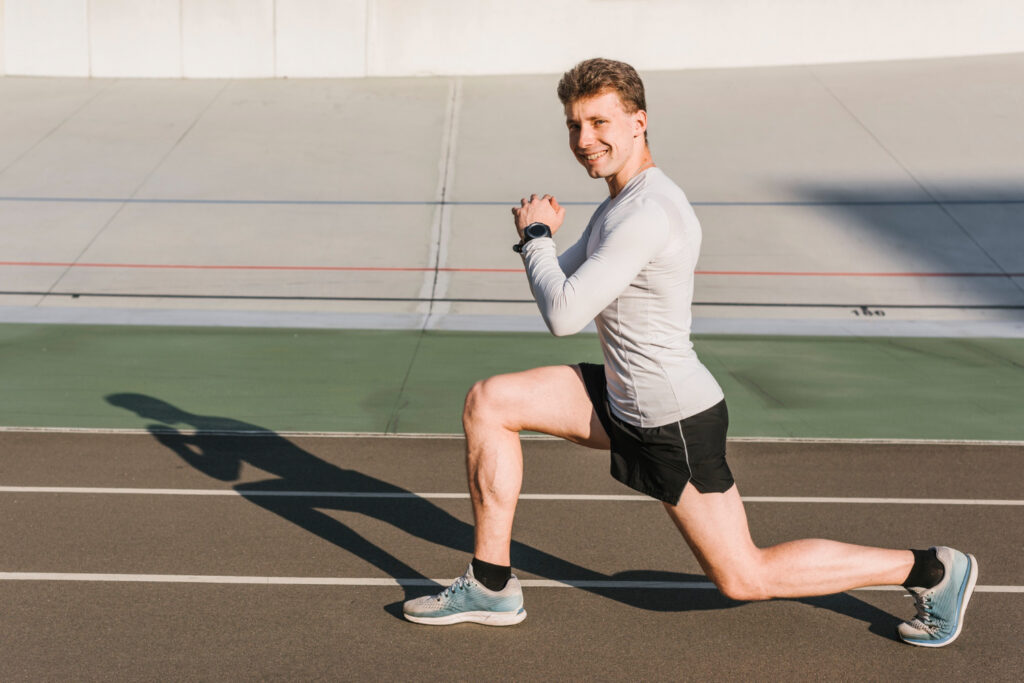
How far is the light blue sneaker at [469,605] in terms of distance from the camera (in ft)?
13.9

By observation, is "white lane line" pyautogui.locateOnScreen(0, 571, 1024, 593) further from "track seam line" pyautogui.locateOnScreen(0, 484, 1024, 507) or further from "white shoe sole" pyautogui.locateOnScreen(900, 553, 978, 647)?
"track seam line" pyautogui.locateOnScreen(0, 484, 1024, 507)

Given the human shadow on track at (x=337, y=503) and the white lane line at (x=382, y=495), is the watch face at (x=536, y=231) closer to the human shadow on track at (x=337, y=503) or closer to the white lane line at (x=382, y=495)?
the human shadow on track at (x=337, y=503)

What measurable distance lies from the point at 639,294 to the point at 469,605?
144 cm

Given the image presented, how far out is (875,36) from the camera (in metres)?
19.2

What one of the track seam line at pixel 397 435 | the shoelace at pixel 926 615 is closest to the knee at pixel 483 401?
the shoelace at pixel 926 615

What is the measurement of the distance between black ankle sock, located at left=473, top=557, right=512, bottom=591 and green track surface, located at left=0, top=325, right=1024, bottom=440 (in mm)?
3108

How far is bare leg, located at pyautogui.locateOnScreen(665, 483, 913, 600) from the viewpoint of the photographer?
149 inches

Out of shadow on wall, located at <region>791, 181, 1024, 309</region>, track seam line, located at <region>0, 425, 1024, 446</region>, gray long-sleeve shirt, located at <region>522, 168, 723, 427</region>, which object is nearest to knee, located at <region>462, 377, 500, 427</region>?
gray long-sleeve shirt, located at <region>522, 168, 723, 427</region>

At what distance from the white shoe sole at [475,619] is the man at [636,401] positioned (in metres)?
0.06

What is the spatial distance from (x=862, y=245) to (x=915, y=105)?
17.7 feet

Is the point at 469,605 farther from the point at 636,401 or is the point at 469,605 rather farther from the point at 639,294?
the point at 639,294

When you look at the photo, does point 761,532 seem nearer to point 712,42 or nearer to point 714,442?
point 714,442

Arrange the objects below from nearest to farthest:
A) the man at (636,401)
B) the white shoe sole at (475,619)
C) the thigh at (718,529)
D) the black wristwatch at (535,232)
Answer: the man at (636,401) < the black wristwatch at (535,232) < the thigh at (718,529) < the white shoe sole at (475,619)

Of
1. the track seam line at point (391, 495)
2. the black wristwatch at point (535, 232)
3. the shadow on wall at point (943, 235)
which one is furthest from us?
the shadow on wall at point (943, 235)
